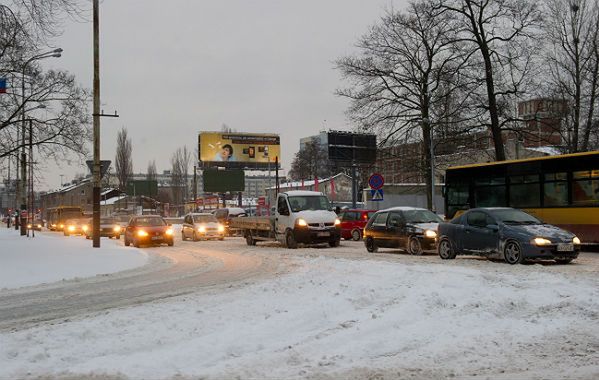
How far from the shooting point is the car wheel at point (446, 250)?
1748 cm

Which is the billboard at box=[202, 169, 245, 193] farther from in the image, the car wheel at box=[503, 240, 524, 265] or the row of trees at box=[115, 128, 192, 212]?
the car wheel at box=[503, 240, 524, 265]

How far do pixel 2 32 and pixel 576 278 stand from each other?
1529 cm

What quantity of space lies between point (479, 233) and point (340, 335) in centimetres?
1027

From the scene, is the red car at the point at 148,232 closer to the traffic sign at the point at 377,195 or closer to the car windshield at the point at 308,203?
the car windshield at the point at 308,203

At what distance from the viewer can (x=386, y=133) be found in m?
37.4

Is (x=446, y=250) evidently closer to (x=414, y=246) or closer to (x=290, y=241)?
(x=414, y=246)

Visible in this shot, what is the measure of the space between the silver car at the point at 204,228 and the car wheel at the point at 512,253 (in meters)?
21.6

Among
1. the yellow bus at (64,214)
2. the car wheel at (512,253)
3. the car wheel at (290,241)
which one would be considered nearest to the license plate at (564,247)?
the car wheel at (512,253)

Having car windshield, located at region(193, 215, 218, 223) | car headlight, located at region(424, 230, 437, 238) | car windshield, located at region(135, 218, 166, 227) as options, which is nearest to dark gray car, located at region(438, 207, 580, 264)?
car headlight, located at region(424, 230, 437, 238)

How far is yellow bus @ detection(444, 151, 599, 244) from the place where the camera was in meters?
19.4

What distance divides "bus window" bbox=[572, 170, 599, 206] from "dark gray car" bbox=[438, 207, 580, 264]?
4.14m

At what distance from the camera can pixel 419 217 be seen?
814 inches

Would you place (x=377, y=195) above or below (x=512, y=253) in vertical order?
above

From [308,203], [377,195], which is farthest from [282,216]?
[377,195]
